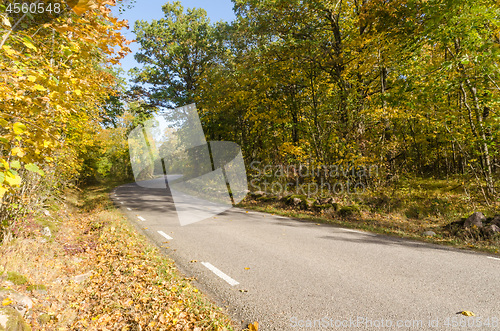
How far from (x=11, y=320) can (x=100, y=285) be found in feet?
5.55

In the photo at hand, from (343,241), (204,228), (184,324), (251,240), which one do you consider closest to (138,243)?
(204,228)

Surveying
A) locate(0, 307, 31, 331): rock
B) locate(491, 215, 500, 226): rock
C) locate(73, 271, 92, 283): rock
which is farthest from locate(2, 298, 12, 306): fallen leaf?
locate(491, 215, 500, 226): rock

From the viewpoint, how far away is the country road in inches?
126

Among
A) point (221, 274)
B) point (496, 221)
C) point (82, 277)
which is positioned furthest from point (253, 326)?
point (496, 221)

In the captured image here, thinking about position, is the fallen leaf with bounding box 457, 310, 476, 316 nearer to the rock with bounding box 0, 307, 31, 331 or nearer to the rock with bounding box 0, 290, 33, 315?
the rock with bounding box 0, 307, 31, 331

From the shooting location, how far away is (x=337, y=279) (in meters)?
4.27

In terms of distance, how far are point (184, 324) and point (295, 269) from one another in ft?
7.47

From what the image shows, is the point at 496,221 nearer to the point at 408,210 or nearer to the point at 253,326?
the point at 408,210

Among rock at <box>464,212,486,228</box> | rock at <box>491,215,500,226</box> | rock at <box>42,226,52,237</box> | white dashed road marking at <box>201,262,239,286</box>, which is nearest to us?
white dashed road marking at <box>201,262,239,286</box>

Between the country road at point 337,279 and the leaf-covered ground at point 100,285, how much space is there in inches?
16.9

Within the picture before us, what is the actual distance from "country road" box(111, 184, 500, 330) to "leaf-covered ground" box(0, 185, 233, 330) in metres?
0.43

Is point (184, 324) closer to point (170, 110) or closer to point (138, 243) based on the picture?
point (138, 243)

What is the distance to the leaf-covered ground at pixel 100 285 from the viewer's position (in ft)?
10.9

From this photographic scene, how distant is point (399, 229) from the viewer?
797cm
